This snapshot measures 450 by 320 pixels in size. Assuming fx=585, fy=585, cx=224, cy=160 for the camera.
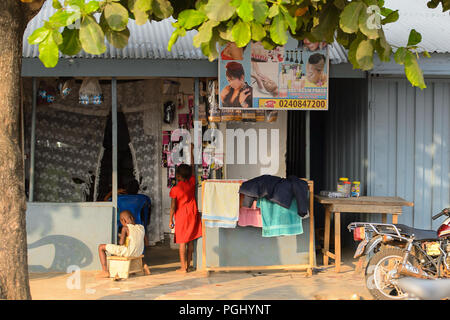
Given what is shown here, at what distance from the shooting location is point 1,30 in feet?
14.7

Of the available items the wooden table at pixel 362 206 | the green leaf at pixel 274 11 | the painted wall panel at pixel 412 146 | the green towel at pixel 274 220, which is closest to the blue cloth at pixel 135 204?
the green towel at pixel 274 220

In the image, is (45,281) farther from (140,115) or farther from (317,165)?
(317,165)

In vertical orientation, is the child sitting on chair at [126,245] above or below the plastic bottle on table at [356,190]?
below

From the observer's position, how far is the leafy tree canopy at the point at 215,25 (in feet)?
11.7

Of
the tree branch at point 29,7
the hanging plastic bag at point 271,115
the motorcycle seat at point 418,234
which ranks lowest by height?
the motorcycle seat at point 418,234

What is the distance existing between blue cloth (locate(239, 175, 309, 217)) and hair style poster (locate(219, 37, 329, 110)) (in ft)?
3.25

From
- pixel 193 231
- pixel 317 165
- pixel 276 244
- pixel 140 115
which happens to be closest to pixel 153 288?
pixel 193 231

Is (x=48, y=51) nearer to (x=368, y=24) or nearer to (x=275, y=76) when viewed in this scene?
(x=368, y=24)

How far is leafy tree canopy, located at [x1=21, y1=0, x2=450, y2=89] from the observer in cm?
358

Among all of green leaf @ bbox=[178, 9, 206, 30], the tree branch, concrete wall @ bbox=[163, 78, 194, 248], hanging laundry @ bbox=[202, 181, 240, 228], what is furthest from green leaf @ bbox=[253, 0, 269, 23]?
concrete wall @ bbox=[163, 78, 194, 248]

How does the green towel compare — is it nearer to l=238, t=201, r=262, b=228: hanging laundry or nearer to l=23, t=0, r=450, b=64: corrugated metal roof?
l=238, t=201, r=262, b=228: hanging laundry

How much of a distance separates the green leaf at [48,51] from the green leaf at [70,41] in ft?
0.66

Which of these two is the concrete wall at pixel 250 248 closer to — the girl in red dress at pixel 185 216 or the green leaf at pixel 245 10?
the girl in red dress at pixel 185 216

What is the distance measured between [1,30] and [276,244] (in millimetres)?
4747
